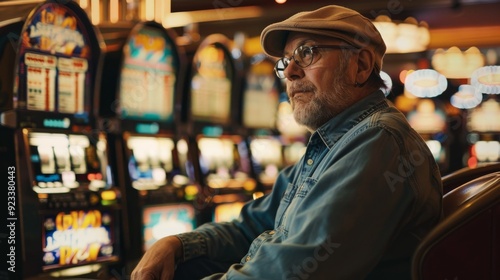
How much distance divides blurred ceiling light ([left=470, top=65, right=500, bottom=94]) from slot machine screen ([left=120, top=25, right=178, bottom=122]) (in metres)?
10.1

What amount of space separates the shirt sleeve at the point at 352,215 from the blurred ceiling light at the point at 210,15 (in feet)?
23.4

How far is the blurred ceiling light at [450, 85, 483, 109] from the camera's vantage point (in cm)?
1411

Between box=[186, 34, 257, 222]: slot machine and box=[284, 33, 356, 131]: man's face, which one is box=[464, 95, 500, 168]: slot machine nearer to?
box=[186, 34, 257, 222]: slot machine

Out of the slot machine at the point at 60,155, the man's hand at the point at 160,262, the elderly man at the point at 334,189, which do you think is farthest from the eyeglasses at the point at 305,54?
the slot machine at the point at 60,155

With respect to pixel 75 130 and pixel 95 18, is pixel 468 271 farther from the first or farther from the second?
pixel 95 18

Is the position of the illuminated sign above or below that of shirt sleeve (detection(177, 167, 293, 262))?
below

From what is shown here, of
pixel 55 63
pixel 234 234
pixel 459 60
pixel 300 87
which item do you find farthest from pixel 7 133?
pixel 459 60

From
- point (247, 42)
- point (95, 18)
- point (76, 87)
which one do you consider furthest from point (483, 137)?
point (76, 87)

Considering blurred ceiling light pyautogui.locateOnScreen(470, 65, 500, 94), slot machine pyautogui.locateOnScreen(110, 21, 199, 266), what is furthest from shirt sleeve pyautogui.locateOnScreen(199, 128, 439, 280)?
blurred ceiling light pyautogui.locateOnScreen(470, 65, 500, 94)

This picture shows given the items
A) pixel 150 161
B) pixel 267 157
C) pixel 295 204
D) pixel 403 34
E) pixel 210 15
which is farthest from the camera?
pixel 403 34

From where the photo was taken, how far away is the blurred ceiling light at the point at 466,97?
14109mm

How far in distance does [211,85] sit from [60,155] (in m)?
2.24

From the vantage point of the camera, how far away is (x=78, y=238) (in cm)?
439

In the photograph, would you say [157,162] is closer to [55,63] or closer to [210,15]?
[55,63]
